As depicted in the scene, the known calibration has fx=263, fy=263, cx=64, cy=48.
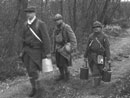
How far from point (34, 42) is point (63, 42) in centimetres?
115

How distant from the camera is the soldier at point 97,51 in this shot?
7.01 meters

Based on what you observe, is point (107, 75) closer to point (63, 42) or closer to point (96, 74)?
point (96, 74)

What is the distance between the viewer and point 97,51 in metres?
7.12

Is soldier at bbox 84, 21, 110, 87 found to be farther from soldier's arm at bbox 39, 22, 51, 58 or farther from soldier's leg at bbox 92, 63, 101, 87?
soldier's arm at bbox 39, 22, 51, 58

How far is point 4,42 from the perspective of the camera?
34.7 ft

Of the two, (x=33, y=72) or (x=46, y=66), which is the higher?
(x=46, y=66)

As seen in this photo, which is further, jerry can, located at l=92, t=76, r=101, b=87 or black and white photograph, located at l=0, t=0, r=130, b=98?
jerry can, located at l=92, t=76, r=101, b=87

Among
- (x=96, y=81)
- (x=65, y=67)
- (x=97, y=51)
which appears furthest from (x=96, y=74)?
(x=65, y=67)

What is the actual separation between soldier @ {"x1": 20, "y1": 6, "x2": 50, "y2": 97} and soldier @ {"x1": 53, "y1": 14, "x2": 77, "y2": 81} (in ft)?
2.91

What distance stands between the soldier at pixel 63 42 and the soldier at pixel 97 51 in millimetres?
491

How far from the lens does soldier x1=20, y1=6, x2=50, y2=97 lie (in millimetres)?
6332

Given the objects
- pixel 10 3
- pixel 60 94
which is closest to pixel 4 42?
pixel 10 3

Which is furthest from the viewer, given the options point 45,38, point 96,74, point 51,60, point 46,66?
point 51,60

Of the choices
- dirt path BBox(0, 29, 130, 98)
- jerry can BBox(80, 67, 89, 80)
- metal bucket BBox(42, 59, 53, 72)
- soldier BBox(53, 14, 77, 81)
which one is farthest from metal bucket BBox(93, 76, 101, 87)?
metal bucket BBox(42, 59, 53, 72)
